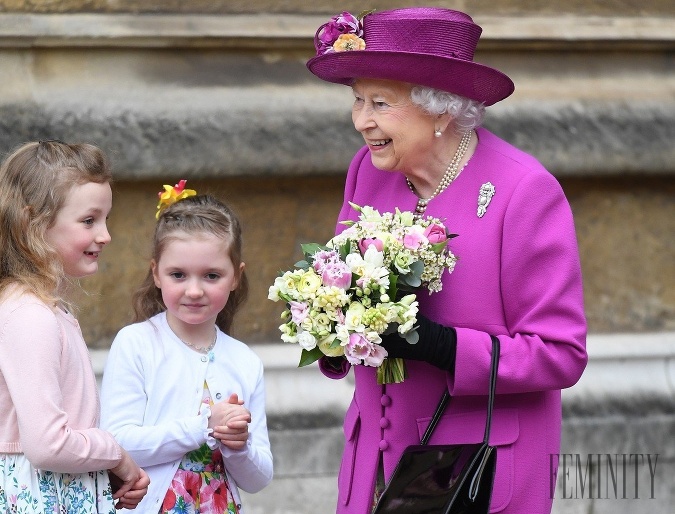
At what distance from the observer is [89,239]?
3189 mm

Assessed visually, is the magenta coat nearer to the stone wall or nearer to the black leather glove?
the black leather glove

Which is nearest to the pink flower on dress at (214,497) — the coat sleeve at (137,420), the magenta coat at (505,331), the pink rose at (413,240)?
the coat sleeve at (137,420)

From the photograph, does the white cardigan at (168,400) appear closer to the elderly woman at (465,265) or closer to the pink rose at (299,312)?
the elderly woman at (465,265)

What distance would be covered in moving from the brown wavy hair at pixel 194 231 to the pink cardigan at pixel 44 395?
54 centimetres

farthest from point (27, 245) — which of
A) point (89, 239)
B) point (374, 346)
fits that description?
point (374, 346)

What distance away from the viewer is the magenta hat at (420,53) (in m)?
3.30

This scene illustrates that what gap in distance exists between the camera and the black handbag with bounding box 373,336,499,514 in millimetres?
3041

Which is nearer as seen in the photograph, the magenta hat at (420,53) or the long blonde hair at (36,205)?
the long blonde hair at (36,205)

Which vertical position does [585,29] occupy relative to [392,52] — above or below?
above

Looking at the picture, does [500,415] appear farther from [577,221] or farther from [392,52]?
[577,221]

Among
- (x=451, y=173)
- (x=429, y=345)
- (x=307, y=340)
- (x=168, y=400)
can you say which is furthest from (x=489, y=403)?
(x=168, y=400)

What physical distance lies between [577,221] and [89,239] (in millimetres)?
2752

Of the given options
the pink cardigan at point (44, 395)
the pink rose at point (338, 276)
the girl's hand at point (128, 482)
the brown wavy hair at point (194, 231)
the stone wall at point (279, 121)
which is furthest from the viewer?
the stone wall at point (279, 121)

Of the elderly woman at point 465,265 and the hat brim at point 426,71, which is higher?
the hat brim at point 426,71
